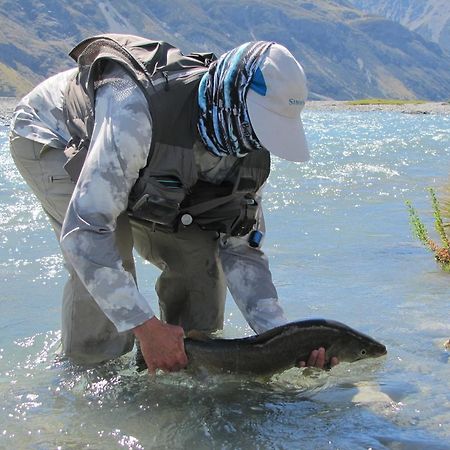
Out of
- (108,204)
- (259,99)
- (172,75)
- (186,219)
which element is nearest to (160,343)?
(108,204)

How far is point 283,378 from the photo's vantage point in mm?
5000

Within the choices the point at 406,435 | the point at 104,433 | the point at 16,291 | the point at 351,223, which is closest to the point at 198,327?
the point at 104,433

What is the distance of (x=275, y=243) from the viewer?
10164 mm

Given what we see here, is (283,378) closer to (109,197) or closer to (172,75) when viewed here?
(109,197)

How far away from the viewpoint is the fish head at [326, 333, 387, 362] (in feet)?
15.1

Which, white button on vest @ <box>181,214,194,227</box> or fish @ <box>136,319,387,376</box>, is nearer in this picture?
fish @ <box>136,319,387,376</box>

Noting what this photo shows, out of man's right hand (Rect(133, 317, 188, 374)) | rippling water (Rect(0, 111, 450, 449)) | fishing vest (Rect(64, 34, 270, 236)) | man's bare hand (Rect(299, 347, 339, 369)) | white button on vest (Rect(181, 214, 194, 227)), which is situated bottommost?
rippling water (Rect(0, 111, 450, 449))

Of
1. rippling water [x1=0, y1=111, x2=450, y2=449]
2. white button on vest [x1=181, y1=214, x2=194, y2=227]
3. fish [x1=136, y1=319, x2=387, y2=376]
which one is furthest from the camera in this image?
white button on vest [x1=181, y1=214, x2=194, y2=227]

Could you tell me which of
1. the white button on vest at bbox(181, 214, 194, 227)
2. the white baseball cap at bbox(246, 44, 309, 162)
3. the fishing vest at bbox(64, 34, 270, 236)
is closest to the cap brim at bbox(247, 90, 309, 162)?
the white baseball cap at bbox(246, 44, 309, 162)

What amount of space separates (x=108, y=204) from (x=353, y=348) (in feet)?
5.52

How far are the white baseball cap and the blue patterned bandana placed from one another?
0.11ft

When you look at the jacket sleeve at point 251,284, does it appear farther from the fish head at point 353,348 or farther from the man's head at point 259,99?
the man's head at point 259,99

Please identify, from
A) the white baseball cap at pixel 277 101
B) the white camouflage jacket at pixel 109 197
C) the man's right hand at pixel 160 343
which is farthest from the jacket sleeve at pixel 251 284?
the white baseball cap at pixel 277 101

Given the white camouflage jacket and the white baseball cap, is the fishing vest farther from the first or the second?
the white baseball cap
